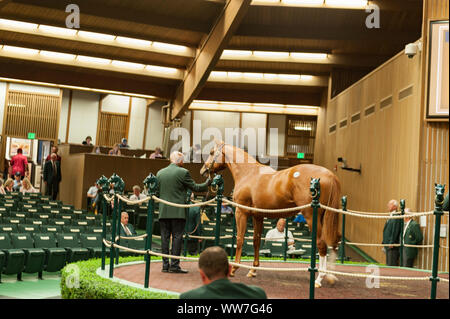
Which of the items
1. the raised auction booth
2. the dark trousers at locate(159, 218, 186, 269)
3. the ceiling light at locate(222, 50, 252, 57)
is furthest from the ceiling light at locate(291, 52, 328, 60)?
the dark trousers at locate(159, 218, 186, 269)

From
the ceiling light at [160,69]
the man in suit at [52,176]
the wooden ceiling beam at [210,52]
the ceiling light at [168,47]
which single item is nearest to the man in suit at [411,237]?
the wooden ceiling beam at [210,52]

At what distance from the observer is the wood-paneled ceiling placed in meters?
17.2

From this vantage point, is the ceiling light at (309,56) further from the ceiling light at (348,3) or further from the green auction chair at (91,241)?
the green auction chair at (91,241)

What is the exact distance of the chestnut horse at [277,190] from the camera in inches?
265

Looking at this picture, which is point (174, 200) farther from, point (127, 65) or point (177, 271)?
point (127, 65)

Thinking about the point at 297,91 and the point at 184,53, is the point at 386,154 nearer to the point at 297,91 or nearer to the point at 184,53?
the point at 184,53

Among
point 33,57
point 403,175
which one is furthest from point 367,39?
point 33,57

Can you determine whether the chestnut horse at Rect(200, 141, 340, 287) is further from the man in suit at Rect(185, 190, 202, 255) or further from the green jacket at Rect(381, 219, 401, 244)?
the green jacket at Rect(381, 219, 401, 244)

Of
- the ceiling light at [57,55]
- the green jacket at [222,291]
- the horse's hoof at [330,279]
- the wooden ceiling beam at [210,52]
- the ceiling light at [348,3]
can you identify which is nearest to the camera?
the green jacket at [222,291]

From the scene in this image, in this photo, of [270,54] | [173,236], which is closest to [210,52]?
[270,54]

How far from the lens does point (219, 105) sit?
2844cm

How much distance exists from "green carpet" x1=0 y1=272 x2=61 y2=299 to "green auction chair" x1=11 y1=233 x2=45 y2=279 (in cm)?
22

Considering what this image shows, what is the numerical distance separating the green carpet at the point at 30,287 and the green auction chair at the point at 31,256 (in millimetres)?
217
